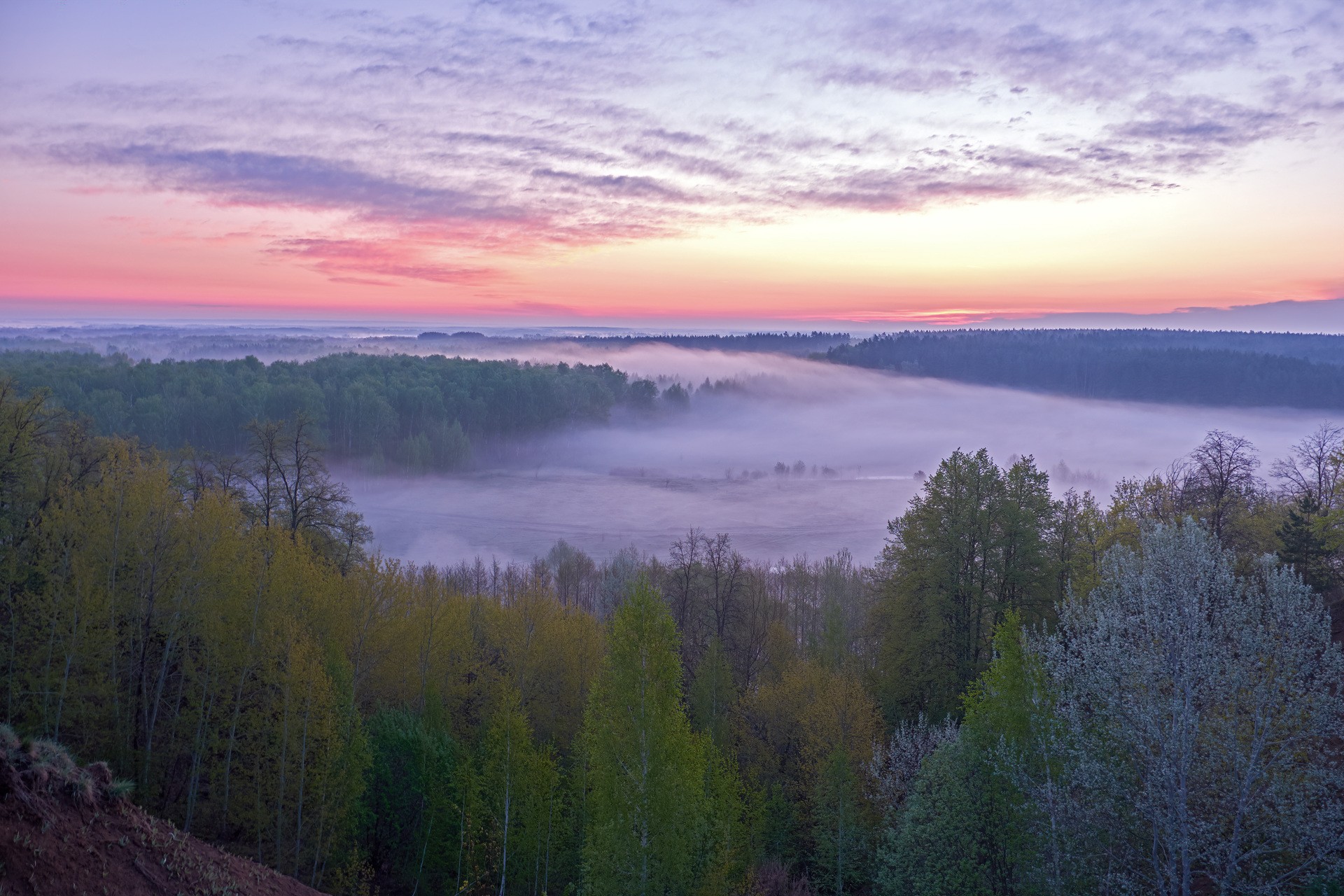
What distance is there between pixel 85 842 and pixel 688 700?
2179 centimetres

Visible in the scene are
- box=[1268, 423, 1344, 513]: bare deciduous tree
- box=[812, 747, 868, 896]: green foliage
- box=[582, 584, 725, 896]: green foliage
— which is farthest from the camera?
box=[1268, 423, 1344, 513]: bare deciduous tree

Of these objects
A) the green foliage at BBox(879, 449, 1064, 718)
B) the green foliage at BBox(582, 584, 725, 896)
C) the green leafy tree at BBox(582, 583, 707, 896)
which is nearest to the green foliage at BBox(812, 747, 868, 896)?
the green foliage at BBox(879, 449, 1064, 718)

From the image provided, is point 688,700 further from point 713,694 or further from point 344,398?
point 344,398

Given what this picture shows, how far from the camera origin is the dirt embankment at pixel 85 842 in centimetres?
880

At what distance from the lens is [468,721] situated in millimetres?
26688

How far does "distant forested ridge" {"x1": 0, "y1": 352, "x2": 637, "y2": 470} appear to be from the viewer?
3204 inches

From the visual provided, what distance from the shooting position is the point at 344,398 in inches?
4082

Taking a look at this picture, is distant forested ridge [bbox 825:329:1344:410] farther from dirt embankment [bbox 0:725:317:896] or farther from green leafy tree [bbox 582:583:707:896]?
dirt embankment [bbox 0:725:317:896]

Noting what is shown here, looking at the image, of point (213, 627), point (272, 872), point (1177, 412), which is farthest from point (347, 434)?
point (1177, 412)

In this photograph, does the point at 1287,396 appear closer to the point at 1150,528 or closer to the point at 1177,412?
the point at 1177,412

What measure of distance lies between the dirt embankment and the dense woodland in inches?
258

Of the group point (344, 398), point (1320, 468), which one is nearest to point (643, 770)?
point (1320, 468)

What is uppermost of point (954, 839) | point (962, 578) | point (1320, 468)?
point (1320, 468)

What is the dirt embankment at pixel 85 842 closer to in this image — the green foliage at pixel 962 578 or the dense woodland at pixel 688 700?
the dense woodland at pixel 688 700
